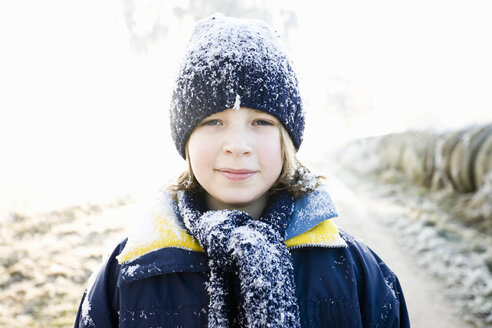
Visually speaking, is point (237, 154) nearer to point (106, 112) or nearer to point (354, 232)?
point (354, 232)

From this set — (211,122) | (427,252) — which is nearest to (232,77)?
(211,122)

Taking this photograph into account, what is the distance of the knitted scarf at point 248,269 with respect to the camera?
3.76ft

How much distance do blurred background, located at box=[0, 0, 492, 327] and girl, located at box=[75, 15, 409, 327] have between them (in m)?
2.12

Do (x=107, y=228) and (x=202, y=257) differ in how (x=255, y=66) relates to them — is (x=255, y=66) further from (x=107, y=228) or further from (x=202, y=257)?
(x=107, y=228)

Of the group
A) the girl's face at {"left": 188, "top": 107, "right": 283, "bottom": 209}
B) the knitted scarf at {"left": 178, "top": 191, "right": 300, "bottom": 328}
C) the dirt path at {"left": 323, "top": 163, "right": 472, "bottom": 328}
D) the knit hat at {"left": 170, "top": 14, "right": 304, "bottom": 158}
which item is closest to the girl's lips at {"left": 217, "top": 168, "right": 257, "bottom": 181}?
the girl's face at {"left": 188, "top": 107, "right": 283, "bottom": 209}

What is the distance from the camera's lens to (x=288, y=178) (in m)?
1.54

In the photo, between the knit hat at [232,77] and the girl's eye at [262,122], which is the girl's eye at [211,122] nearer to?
the knit hat at [232,77]

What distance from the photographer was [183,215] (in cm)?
142

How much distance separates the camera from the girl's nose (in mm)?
1288

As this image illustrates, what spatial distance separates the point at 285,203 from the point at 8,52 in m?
10.6

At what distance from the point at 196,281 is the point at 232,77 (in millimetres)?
843

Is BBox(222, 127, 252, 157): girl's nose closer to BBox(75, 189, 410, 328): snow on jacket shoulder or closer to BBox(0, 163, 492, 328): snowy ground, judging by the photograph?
BBox(75, 189, 410, 328): snow on jacket shoulder

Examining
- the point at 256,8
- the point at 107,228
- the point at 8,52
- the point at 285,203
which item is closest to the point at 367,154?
the point at 256,8

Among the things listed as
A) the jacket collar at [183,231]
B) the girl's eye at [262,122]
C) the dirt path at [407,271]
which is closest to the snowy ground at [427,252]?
the dirt path at [407,271]
